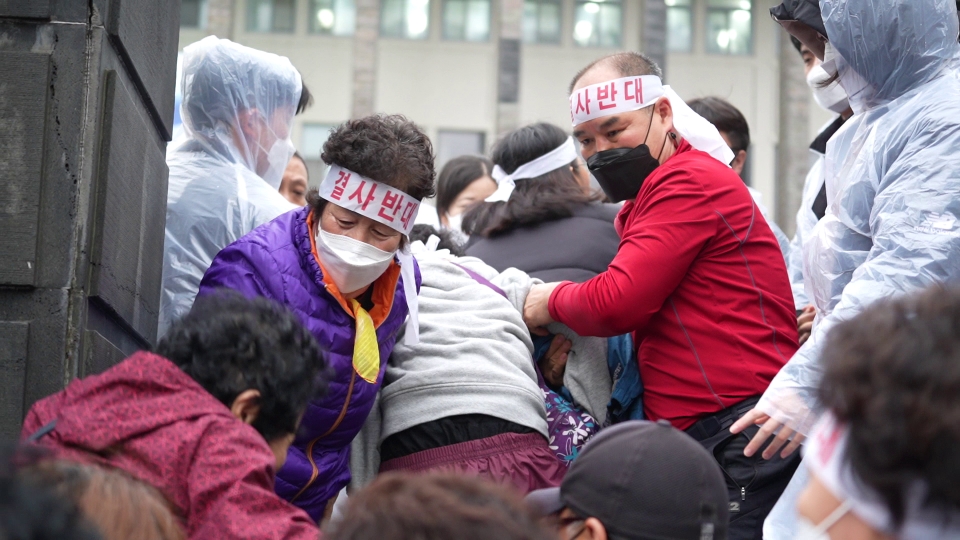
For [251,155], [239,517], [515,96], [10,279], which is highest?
[515,96]

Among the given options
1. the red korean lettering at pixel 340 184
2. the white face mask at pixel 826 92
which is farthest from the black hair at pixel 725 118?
the red korean lettering at pixel 340 184

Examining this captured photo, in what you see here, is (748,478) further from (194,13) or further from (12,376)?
(194,13)

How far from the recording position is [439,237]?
4039mm

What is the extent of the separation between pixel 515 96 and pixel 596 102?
20137 millimetres

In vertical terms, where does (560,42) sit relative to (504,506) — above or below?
above

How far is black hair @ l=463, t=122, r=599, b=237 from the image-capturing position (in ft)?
12.5

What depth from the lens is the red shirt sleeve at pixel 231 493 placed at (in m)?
1.99

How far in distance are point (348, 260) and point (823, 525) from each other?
1906mm

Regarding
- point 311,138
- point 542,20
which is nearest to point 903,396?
point 311,138

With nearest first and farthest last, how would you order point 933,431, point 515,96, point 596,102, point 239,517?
1. point 933,431
2. point 239,517
3. point 596,102
4. point 515,96

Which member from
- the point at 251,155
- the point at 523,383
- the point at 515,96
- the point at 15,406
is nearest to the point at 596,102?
the point at 523,383

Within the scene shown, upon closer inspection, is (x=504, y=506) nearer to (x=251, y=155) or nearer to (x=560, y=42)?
(x=251, y=155)

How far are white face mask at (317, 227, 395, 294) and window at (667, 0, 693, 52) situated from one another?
22530mm

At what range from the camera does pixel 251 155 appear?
4223mm
